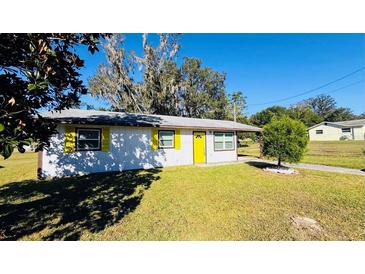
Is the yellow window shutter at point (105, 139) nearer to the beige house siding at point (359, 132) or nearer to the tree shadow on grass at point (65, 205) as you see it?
the tree shadow on grass at point (65, 205)

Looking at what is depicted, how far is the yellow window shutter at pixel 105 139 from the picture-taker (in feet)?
33.6

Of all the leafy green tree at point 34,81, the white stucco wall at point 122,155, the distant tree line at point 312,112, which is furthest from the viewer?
the distant tree line at point 312,112

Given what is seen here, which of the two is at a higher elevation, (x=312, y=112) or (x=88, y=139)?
(x=312, y=112)

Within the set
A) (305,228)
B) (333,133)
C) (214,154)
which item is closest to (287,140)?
(214,154)

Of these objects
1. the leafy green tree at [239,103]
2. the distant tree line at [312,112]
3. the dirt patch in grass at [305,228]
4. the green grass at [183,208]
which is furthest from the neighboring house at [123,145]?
the distant tree line at [312,112]

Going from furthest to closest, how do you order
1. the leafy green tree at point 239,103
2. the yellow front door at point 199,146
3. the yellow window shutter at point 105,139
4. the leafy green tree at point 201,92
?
the leafy green tree at point 239,103
the leafy green tree at point 201,92
the yellow front door at point 199,146
the yellow window shutter at point 105,139

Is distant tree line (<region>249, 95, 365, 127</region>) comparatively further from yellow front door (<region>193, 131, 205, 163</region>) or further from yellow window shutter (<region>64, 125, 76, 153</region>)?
yellow window shutter (<region>64, 125, 76, 153</region>)


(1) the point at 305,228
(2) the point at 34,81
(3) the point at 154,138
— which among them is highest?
(2) the point at 34,81

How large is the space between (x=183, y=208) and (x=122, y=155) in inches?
267

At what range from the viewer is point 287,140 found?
941cm

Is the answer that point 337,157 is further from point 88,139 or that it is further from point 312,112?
point 312,112

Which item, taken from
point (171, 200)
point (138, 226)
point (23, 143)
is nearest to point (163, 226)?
point (138, 226)

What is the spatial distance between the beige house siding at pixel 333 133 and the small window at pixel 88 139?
4593 centimetres

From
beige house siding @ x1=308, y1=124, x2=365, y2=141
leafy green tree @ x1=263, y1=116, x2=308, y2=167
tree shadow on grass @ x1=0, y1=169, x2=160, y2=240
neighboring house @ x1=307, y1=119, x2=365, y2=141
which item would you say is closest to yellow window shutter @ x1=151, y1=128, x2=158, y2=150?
tree shadow on grass @ x1=0, y1=169, x2=160, y2=240
